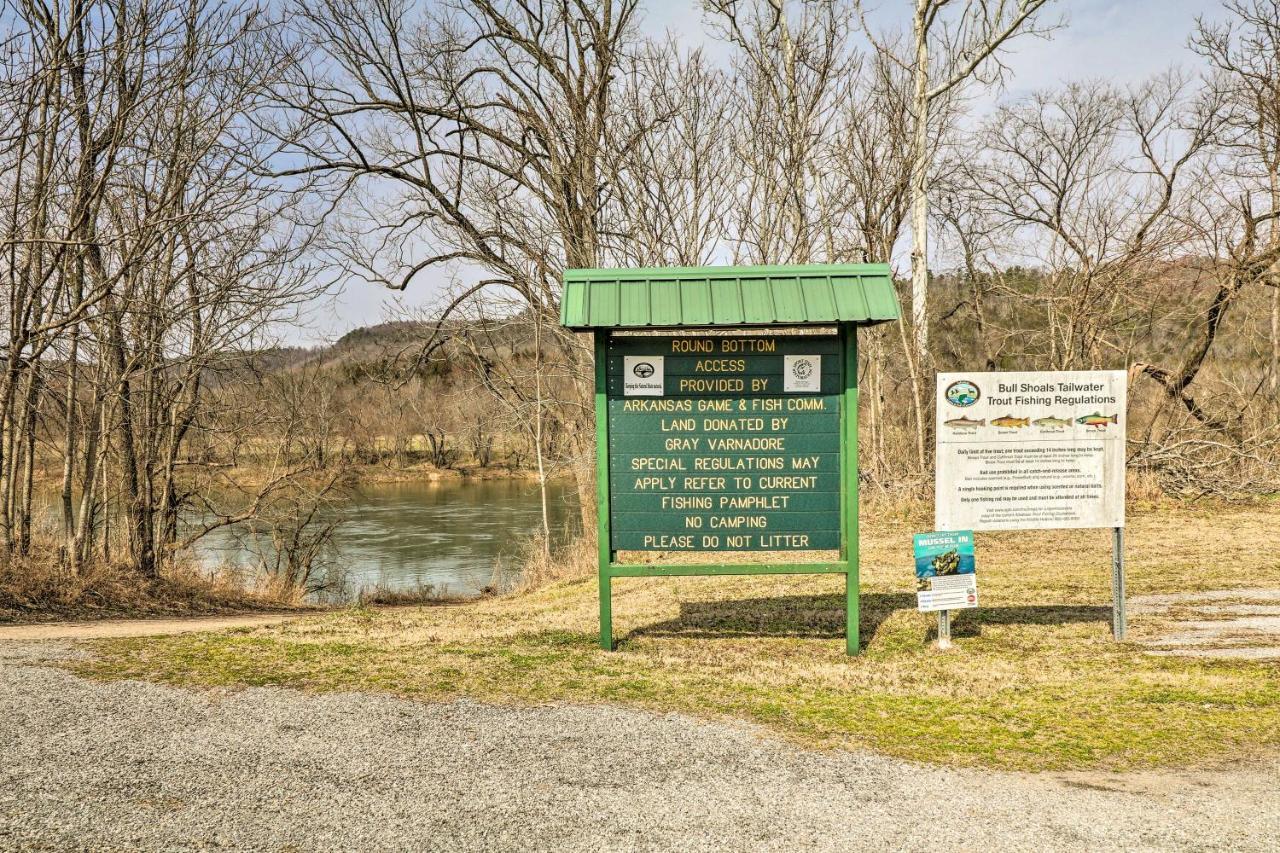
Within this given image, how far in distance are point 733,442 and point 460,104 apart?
14332 mm

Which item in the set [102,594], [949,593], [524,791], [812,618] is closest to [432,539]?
[102,594]

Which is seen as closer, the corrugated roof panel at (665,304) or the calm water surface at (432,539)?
the corrugated roof panel at (665,304)

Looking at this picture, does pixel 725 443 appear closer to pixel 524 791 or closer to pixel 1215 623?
pixel 524 791

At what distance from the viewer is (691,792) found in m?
4.52

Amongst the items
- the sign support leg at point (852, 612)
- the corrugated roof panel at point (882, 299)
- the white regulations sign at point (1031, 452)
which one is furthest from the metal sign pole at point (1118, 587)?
the corrugated roof panel at point (882, 299)

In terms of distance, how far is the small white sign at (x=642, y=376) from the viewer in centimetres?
745

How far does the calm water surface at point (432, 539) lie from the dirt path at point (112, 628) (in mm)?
8025

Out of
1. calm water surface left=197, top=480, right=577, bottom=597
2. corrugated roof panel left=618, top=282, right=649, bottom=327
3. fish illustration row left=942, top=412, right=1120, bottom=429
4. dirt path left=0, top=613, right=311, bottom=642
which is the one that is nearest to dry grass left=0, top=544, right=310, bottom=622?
dirt path left=0, top=613, right=311, bottom=642

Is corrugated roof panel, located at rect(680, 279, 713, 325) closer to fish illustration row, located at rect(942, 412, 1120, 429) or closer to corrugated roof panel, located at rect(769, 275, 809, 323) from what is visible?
corrugated roof panel, located at rect(769, 275, 809, 323)

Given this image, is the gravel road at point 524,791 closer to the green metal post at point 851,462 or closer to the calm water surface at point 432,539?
the green metal post at point 851,462

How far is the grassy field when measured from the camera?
5.51m

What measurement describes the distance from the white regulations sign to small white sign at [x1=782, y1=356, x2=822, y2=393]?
3.22 feet

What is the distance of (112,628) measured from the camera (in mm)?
9555

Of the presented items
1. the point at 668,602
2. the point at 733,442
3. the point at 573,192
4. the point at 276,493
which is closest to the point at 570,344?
the point at 573,192
